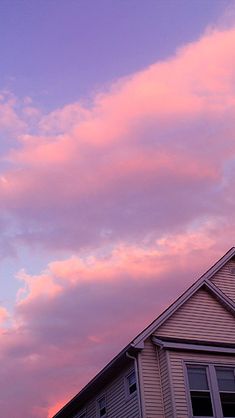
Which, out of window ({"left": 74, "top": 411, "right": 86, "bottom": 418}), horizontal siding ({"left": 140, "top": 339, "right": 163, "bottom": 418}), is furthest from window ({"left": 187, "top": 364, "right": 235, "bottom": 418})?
window ({"left": 74, "top": 411, "right": 86, "bottom": 418})

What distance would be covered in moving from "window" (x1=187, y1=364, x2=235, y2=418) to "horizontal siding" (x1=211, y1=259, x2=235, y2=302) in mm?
4166

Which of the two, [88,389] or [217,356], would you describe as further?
[88,389]

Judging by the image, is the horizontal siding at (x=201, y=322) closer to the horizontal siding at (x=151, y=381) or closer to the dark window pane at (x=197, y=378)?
the horizontal siding at (x=151, y=381)

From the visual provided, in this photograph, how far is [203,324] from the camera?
27.3 m

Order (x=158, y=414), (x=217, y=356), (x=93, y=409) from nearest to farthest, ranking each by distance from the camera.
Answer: (x=158, y=414)
(x=217, y=356)
(x=93, y=409)

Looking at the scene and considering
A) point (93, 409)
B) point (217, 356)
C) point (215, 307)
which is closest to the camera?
point (217, 356)

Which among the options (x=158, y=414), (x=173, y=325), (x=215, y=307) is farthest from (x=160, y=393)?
(x=215, y=307)

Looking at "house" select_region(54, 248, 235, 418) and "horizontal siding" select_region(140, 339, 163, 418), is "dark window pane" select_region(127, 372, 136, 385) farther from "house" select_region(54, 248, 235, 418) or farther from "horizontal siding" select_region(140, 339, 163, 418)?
"horizontal siding" select_region(140, 339, 163, 418)

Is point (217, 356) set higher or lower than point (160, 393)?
higher

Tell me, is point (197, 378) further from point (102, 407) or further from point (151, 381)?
point (102, 407)

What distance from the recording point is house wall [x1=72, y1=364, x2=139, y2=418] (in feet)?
83.4

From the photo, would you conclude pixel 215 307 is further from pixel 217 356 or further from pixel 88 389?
pixel 88 389

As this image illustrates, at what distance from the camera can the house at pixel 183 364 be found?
2448 centimetres

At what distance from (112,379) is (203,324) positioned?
5.23 metres
